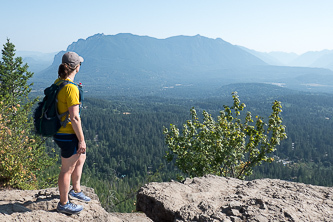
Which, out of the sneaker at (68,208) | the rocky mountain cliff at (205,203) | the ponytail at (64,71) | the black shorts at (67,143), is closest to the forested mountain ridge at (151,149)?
the rocky mountain cliff at (205,203)

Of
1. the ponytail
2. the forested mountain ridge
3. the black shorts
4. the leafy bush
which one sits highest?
the ponytail

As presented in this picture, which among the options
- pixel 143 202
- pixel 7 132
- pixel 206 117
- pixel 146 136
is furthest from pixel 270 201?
pixel 146 136

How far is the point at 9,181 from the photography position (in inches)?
320

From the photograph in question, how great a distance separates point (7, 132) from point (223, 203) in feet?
27.4

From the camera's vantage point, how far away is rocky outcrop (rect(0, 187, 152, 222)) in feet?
13.3

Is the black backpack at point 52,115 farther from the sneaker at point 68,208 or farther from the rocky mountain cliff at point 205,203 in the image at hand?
the rocky mountain cliff at point 205,203

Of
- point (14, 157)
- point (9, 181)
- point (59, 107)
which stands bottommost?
point (9, 181)

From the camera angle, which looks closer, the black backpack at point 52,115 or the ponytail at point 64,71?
the black backpack at point 52,115

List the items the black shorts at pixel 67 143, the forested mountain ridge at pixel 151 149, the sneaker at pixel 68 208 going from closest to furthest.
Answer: the black shorts at pixel 67 143
the sneaker at pixel 68 208
the forested mountain ridge at pixel 151 149

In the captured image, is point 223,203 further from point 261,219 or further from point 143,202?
point 143,202

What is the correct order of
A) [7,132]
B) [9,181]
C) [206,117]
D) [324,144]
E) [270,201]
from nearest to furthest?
[270,201]
[9,181]
[7,132]
[206,117]
[324,144]

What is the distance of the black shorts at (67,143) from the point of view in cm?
415

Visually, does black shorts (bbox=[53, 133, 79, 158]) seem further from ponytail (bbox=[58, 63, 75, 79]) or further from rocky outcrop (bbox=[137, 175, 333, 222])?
rocky outcrop (bbox=[137, 175, 333, 222])

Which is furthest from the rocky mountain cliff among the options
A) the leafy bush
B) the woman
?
the leafy bush
